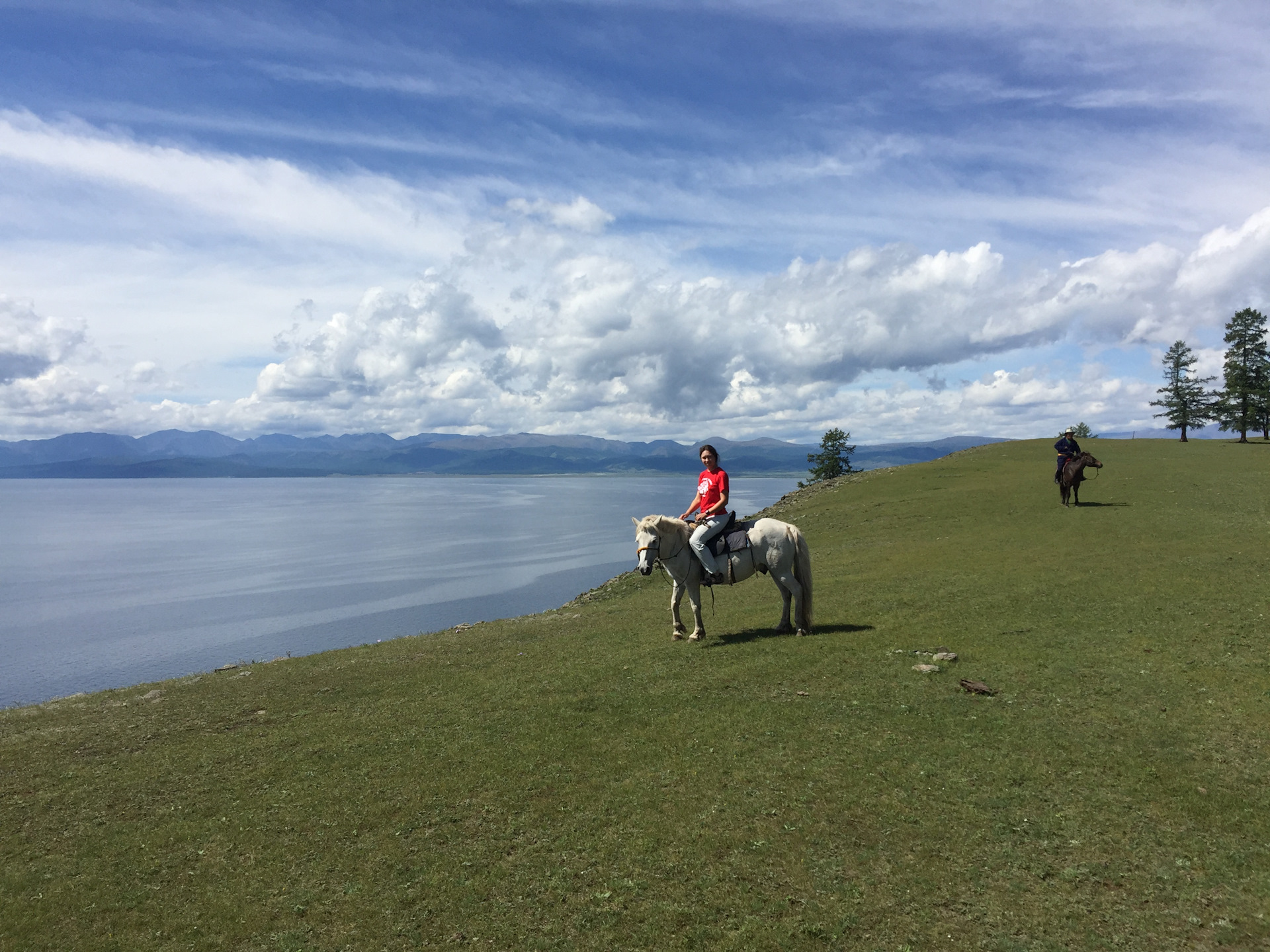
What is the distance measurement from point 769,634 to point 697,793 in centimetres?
791

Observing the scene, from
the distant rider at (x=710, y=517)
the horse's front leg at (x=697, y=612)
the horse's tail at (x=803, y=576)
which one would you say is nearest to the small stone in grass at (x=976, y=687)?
the horse's tail at (x=803, y=576)

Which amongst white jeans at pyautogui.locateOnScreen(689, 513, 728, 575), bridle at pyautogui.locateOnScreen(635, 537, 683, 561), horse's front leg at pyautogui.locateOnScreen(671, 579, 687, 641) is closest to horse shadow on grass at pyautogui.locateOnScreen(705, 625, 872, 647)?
horse's front leg at pyautogui.locateOnScreen(671, 579, 687, 641)

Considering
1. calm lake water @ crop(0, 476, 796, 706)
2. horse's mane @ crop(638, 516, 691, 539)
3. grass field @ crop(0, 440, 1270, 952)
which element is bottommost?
calm lake water @ crop(0, 476, 796, 706)

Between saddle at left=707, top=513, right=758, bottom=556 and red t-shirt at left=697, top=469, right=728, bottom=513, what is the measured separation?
538mm

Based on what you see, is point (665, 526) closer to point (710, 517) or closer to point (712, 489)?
point (710, 517)

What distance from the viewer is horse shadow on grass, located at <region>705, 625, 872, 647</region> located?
52.1 ft

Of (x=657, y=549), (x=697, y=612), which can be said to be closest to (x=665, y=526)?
(x=657, y=549)

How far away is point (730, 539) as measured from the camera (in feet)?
53.1

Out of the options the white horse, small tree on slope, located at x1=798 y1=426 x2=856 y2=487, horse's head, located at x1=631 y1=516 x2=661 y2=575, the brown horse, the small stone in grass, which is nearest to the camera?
the small stone in grass

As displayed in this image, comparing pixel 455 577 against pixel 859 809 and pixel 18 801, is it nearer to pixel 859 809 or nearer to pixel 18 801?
pixel 18 801

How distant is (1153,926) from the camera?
6.20 metres

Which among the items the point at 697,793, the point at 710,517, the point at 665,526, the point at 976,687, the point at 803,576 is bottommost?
the point at 697,793

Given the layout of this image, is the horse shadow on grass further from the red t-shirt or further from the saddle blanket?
the red t-shirt

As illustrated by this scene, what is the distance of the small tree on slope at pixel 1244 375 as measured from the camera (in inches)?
2680
